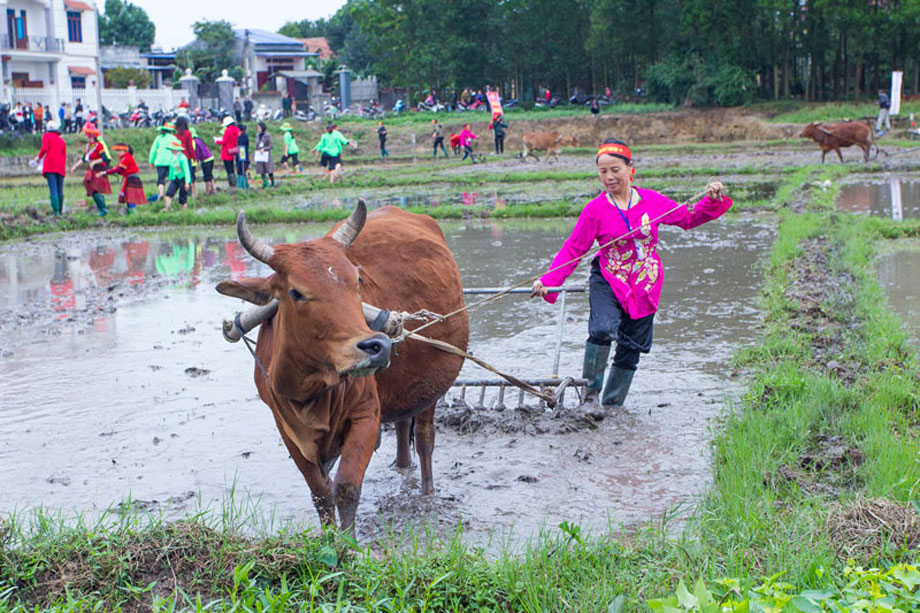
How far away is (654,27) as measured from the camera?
47.0m

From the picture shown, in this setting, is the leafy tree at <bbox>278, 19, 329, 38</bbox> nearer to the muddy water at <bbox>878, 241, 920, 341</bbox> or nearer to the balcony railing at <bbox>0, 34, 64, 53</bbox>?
the balcony railing at <bbox>0, 34, 64, 53</bbox>

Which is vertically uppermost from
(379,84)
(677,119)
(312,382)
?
(379,84)

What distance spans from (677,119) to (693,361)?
3597 centimetres

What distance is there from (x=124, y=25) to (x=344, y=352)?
87959 mm

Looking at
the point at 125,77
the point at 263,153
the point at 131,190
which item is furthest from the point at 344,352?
the point at 125,77

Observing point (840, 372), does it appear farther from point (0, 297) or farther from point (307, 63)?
point (307, 63)

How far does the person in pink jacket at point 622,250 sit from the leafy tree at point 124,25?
273 feet

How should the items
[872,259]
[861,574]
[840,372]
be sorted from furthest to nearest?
[872,259] → [840,372] → [861,574]

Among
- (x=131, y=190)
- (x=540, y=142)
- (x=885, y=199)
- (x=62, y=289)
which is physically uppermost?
(x=540, y=142)

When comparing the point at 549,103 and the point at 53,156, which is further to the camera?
the point at 549,103

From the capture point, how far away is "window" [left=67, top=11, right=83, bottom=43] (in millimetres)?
46938

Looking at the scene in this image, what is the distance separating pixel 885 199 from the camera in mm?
16156

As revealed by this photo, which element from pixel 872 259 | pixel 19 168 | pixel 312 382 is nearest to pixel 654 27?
pixel 19 168

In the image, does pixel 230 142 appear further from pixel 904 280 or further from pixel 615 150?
pixel 615 150
